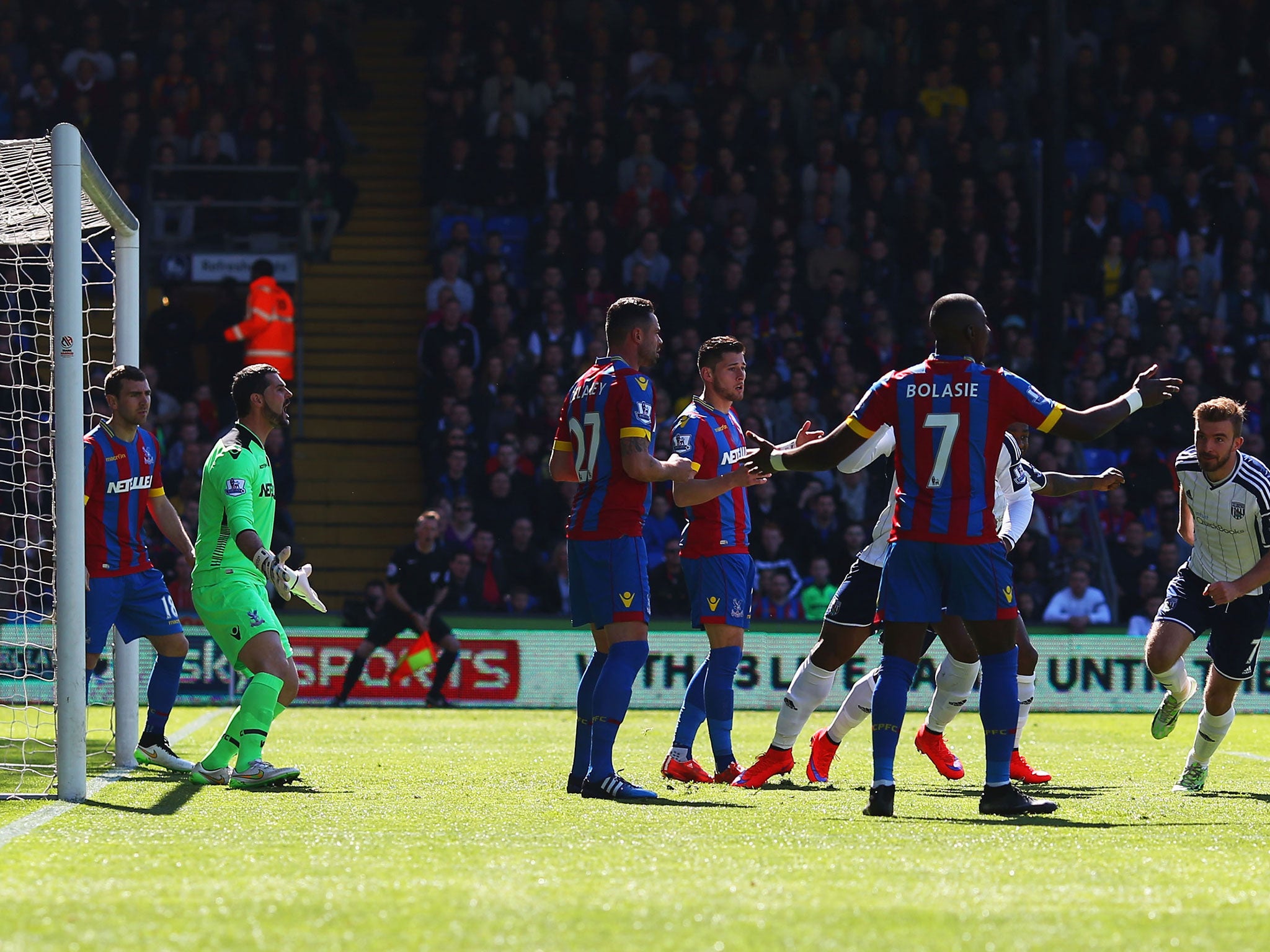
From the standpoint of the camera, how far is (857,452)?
779 centimetres

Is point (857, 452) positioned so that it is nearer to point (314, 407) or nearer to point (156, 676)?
point (156, 676)

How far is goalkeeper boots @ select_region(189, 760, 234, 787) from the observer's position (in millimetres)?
8305

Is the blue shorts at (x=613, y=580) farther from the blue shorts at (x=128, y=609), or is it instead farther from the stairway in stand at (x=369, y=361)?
the stairway in stand at (x=369, y=361)

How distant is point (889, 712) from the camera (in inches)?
273

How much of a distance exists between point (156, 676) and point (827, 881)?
5.54 metres

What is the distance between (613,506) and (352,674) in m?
8.05

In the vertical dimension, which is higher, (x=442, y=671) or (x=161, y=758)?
(x=161, y=758)

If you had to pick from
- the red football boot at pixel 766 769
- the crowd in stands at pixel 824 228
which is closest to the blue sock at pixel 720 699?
the red football boot at pixel 766 769

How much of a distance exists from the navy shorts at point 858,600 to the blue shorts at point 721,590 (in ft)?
1.77

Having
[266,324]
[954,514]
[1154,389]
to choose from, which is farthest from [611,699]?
[266,324]

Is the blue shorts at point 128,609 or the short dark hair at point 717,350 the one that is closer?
the short dark hair at point 717,350

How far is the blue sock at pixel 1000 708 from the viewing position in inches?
277

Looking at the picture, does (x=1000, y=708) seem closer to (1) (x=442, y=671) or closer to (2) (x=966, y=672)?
(2) (x=966, y=672)

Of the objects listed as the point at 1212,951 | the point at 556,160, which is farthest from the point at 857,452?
the point at 556,160
